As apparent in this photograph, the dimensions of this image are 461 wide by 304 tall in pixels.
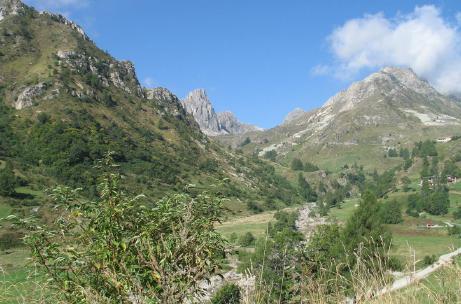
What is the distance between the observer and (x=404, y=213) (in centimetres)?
16425

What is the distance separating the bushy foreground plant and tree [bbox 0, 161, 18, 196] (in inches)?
4114

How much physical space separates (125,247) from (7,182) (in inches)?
4276

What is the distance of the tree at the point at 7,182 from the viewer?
103688mm

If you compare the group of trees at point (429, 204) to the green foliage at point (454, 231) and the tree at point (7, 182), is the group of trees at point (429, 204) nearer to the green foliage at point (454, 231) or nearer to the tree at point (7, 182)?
the green foliage at point (454, 231)

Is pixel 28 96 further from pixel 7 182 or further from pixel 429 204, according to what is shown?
pixel 429 204

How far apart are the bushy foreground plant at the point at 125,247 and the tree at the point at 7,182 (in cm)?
10449

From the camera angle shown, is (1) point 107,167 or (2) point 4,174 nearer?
(1) point 107,167

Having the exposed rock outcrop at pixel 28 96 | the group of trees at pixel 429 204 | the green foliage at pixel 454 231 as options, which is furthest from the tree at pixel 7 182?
the group of trees at pixel 429 204

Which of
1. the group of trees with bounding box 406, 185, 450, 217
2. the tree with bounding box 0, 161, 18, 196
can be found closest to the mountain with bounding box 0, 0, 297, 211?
the tree with bounding box 0, 161, 18, 196

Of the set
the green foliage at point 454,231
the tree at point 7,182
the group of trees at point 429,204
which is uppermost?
the tree at point 7,182

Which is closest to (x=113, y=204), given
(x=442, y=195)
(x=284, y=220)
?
(x=284, y=220)

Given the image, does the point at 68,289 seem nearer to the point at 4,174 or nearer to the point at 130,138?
the point at 4,174

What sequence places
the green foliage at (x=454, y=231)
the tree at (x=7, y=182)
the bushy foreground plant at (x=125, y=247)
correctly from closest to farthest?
the bushy foreground plant at (x=125, y=247), the tree at (x=7, y=182), the green foliage at (x=454, y=231)

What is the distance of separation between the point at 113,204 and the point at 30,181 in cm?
11976
